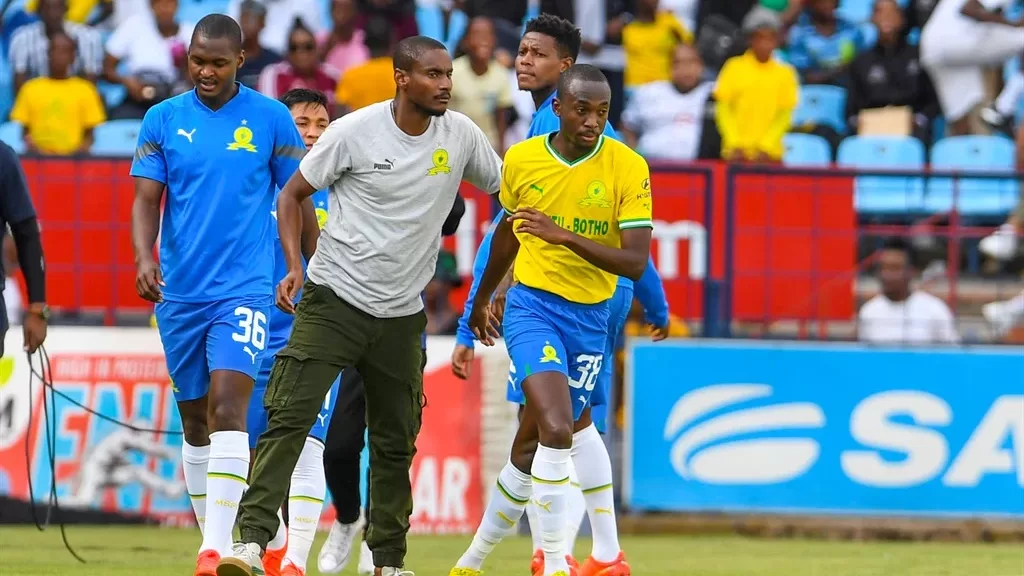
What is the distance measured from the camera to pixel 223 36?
787cm

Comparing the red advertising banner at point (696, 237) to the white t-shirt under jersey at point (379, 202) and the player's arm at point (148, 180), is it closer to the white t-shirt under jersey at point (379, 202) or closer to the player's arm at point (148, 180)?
the player's arm at point (148, 180)

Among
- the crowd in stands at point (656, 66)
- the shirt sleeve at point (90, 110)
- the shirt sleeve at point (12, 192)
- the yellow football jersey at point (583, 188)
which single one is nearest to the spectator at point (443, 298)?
the crowd in stands at point (656, 66)

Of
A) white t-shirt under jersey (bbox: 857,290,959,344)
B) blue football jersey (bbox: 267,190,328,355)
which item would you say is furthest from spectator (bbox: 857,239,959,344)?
blue football jersey (bbox: 267,190,328,355)

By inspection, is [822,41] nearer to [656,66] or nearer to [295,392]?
[656,66]

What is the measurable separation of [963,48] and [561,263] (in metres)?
10.2

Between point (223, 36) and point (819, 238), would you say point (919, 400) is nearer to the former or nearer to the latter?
point (819, 238)

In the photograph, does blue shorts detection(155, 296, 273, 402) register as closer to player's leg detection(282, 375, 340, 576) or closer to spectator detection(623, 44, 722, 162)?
player's leg detection(282, 375, 340, 576)

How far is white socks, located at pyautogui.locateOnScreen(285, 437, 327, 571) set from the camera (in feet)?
26.4

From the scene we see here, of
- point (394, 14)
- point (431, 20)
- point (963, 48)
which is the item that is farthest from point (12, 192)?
point (963, 48)

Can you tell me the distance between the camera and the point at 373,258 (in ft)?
24.9

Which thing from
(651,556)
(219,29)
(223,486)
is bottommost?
(651,556)

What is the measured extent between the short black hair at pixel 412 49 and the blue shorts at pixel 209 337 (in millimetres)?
1296

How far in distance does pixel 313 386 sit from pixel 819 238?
6453 mm

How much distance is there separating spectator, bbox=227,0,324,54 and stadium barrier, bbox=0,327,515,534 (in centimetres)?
522
